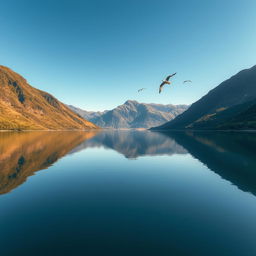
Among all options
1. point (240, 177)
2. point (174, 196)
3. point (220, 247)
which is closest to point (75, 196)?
point (174, 196)

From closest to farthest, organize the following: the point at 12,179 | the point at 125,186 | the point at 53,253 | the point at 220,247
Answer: the point at 53,253, the point at 220,247, the point at 125,186, the point at 12,179

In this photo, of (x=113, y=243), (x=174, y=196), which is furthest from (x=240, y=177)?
(x=113, y=243)

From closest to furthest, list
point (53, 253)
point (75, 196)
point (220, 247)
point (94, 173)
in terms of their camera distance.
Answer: point (53, 253)
point (220, 247)
point (75, 196)
point (94, 173)

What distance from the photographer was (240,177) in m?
31.2

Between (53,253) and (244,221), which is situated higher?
(53,253)

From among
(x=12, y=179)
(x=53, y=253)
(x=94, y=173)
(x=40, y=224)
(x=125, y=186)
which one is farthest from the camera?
(x=94, y=173)

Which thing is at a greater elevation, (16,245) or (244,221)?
(16,245)

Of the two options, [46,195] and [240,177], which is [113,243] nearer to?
[46,195]

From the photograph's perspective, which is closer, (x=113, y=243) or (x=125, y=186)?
(x=113, y=243)

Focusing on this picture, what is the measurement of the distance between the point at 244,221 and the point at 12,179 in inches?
1373

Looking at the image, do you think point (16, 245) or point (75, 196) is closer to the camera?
point (16, 245)

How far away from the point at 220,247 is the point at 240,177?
942 inches

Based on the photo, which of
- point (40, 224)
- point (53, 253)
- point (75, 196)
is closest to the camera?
point (53, 253)

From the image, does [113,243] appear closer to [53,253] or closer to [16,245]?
[53,253]
